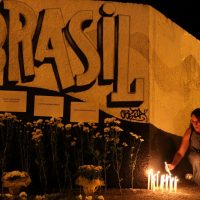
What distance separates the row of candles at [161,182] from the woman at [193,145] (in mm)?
719

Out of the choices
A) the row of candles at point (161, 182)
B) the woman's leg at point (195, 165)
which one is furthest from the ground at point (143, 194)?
the woman's leg at point (195, 165)

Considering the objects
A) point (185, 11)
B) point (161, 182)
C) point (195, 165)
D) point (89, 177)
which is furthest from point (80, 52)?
point (185, 11)

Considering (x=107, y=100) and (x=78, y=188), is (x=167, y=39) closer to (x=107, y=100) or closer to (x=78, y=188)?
(x=107, y=100)

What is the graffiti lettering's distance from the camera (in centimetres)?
852

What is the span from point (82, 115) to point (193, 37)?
10.8 feet

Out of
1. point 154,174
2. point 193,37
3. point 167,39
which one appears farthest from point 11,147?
point 193,37

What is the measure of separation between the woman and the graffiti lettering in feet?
4.07

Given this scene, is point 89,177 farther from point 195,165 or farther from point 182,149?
point 195,165

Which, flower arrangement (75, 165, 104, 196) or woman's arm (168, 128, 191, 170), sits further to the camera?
woman's arm (168, 128, 191, 170)

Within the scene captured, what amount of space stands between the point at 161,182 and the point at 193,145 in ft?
4.87

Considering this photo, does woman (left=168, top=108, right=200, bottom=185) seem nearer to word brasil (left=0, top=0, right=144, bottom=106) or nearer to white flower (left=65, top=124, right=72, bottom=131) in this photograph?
word brasil (left=0, top=0, right=144, bottom=106)

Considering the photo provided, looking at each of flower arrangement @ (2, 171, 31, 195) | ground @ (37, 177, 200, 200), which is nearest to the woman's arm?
ground @ (37, 177, 200, 200)

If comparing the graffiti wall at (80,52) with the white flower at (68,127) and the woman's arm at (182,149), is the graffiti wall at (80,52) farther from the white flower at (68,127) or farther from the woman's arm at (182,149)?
the woman's arm at (182,149)

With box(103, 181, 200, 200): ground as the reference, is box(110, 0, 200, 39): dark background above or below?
above
